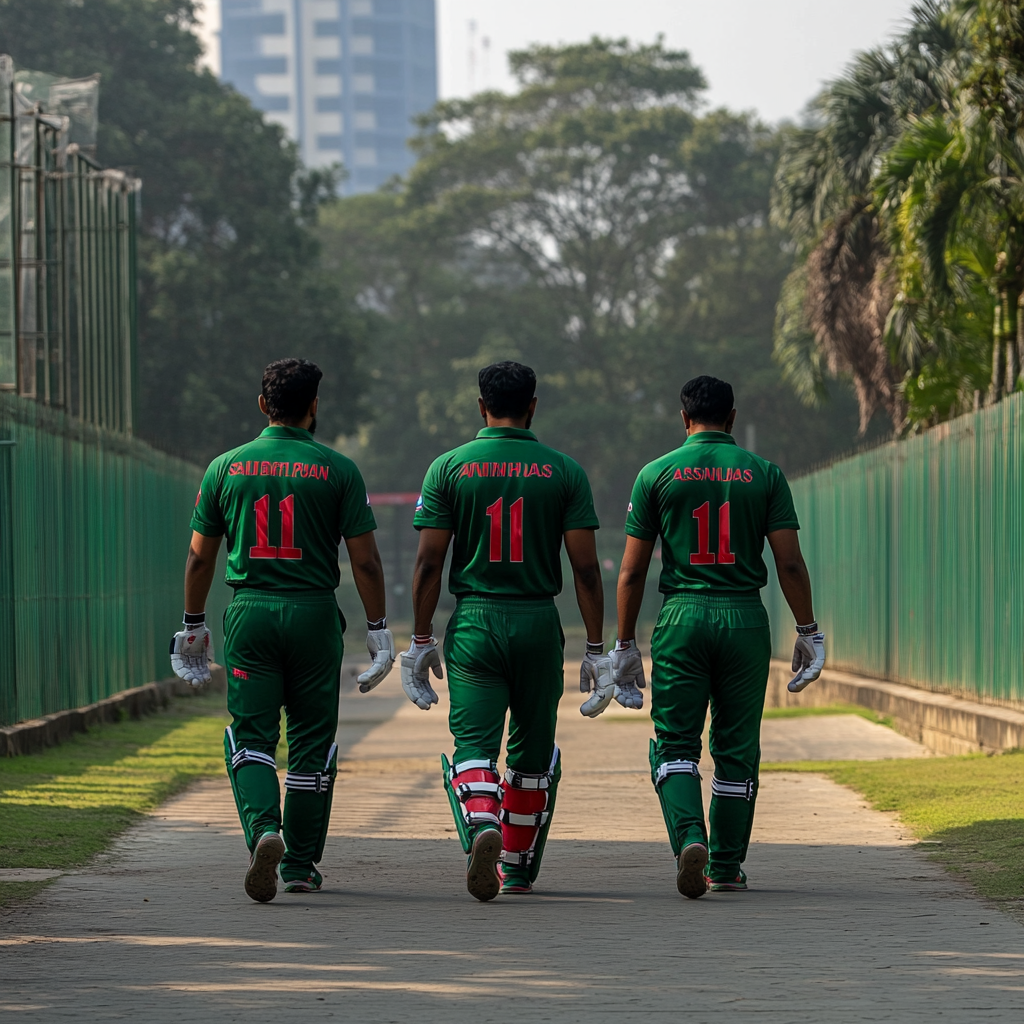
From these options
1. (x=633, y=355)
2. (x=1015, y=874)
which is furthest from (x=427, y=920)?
(x=633, y=355)

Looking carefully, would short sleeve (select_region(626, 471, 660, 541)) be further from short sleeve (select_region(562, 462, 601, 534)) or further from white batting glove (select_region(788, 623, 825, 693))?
white batting glove (select_region(788, 623, 825, 693))

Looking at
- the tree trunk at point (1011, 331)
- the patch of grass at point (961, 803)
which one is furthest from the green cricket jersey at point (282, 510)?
the tree trunk at point (1011, 331)

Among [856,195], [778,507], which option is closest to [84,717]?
[778,507]

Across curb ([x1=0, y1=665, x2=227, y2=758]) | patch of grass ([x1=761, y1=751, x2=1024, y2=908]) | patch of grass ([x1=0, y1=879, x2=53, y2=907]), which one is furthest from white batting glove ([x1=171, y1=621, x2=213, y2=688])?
curb ([x1=0, y1=665, x2=227, y2=758])

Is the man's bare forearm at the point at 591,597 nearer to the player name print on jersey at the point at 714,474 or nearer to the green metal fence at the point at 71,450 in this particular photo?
the player name print on jersey at the point at 714,474

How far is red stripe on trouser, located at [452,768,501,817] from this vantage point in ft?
21.5

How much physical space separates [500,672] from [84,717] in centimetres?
910

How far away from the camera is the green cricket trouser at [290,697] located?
6781mm

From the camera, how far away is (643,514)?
7.04 m

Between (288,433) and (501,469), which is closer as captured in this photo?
(501,469)

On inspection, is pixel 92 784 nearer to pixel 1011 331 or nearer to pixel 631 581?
pixel 631 581

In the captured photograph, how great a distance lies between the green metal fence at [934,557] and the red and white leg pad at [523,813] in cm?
638

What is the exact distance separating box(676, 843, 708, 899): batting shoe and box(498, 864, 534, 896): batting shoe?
24.0 inches

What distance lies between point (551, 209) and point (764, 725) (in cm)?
4374
